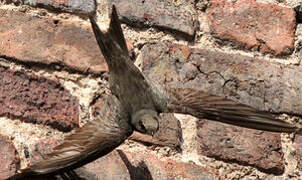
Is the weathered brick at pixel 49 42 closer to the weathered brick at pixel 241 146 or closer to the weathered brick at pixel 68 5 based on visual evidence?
the weathered brick at pixel 68 5

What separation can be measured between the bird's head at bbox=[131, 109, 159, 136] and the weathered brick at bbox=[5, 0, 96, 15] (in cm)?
20

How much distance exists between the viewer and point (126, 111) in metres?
1.20

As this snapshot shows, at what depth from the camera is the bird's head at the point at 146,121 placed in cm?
113

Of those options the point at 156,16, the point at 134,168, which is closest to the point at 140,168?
the point at 134,168

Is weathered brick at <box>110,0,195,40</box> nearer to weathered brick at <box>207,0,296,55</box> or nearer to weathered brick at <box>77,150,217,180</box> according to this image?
weathered brick at <box>207,0,296,55</box>

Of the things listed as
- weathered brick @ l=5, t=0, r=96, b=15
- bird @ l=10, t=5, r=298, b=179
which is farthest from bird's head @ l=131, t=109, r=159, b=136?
weathered brick @ l=5, t=0, r=96, b=15

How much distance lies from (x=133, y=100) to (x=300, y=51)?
35 cm

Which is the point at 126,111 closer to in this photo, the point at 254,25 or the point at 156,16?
the point at 156,16

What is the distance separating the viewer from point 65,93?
1.18m

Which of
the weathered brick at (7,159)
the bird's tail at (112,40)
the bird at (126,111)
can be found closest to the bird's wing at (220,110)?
the bird at (126,111)

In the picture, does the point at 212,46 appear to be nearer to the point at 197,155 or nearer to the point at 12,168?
the point at 197,155

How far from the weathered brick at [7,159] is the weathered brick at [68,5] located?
0.24m

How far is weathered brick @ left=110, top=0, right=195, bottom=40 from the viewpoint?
1261mm

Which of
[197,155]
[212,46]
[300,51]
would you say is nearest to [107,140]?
[197,155]
